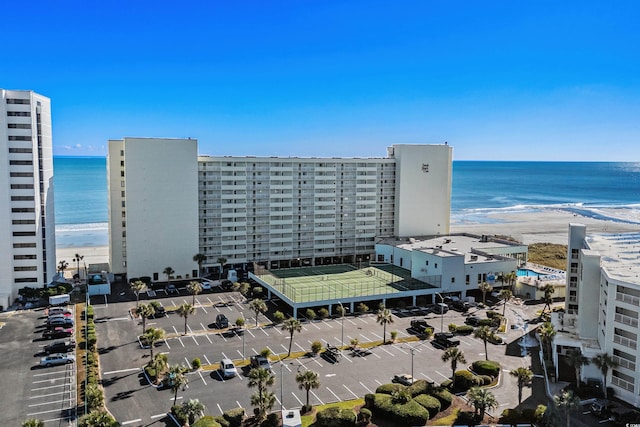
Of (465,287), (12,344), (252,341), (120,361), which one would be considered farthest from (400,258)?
(12,344)

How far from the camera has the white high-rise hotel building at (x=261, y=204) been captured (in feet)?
265

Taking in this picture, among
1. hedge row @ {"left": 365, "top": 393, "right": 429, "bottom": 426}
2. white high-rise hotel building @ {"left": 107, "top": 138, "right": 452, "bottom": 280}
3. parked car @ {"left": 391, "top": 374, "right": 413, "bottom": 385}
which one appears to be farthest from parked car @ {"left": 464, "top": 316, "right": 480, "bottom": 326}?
white high-rise hotel building @ {"left": 107, "top": 138, "right": 452, "bottom": 280}

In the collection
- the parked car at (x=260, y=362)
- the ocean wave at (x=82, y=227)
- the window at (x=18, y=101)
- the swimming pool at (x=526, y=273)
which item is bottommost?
the parked car at (x=260, y=362)

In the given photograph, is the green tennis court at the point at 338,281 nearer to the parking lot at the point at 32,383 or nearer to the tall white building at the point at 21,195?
the parking lot at the point at 32,383

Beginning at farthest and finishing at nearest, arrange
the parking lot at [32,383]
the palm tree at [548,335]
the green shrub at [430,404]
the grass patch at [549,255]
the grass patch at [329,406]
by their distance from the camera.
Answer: the grass patch at [549,255]
the palm tree at [548,335]
the parking lot at [32,383]
the green shrub at [430,404]
the grass patch at [329,406]

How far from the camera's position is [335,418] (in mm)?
37281

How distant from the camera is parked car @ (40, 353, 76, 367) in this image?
48562 mm

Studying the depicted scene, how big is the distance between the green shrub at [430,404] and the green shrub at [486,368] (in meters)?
8.18

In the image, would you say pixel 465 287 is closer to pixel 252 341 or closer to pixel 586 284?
pixel 586 284

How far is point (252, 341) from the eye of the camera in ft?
182

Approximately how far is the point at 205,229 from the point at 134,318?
25564mm

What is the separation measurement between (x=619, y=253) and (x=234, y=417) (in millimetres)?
40825

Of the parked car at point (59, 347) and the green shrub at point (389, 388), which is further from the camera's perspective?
the parked car at point (59, 347)

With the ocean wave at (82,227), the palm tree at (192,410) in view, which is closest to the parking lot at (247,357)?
the palm tree at (192,410)
